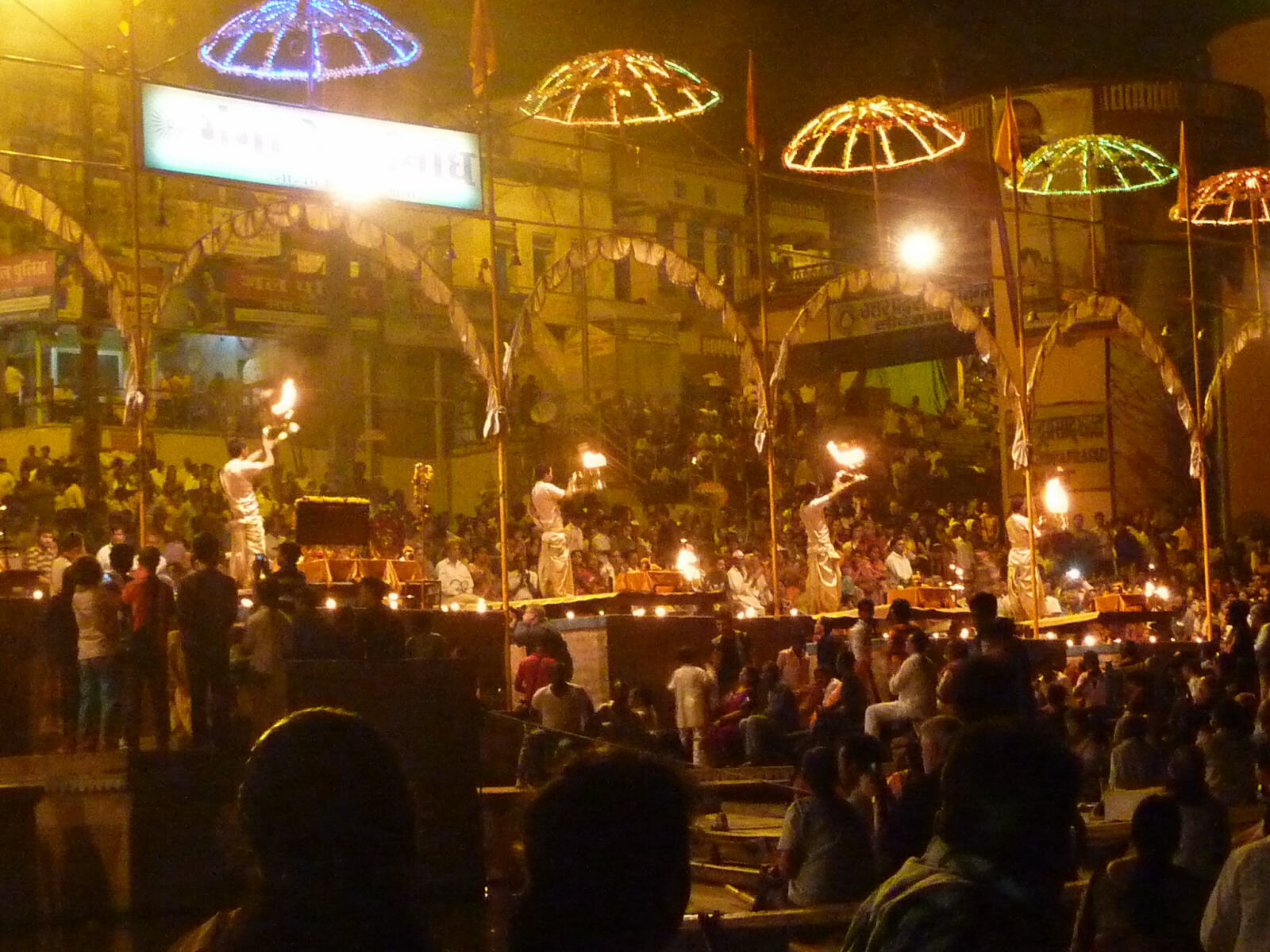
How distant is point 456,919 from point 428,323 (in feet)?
98.6

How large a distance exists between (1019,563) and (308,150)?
40.5 ft

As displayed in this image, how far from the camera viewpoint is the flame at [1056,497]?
2680cm

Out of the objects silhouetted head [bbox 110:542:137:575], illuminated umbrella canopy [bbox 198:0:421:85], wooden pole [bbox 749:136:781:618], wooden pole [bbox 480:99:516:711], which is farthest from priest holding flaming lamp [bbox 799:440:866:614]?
silhouetted head [bbox 110:542:137:575]

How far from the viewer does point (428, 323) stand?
131 feet

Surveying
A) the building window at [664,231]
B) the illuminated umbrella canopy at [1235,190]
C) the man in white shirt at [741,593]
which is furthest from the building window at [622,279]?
the man in white shirt at [741,593]

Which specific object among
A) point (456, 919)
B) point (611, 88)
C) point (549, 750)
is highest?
point (611, 88)

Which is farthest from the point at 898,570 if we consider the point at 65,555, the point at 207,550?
the point at 207,550

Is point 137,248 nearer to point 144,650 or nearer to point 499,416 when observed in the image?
point 499,416

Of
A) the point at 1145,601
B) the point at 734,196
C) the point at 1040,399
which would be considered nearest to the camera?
the point at 1145,601

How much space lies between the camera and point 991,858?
3412 mm

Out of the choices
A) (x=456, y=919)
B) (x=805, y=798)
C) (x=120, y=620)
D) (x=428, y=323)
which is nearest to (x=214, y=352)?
(x=428, y=323)

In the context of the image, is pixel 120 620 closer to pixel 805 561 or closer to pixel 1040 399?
pixel 805 561

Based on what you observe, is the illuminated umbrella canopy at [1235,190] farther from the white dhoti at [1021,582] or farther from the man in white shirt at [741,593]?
the man in white shirt at [741,593]

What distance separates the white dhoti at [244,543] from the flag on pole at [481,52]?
18.3ft
